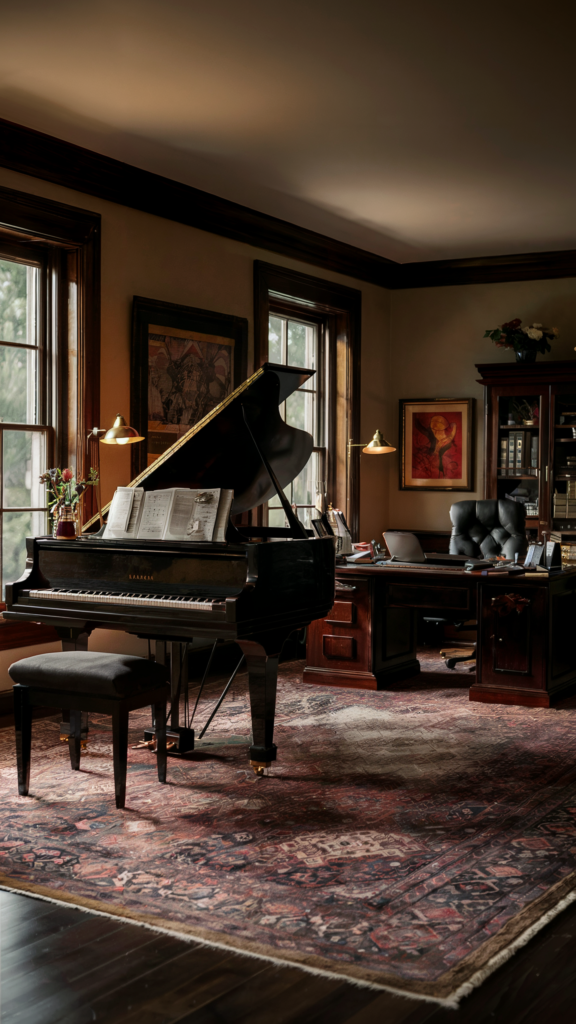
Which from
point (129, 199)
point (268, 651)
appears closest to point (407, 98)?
point (129, 199)

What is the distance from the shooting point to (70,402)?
5492 millimetres

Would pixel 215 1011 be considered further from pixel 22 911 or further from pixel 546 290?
pixel 546 290

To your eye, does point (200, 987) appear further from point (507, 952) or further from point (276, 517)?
point (276, 517)

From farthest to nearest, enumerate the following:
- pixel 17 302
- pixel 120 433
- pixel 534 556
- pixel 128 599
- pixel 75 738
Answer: pixel 534 556 < pixel 17 302 < pixel 120 433 < pixel 75 738 < pixel 128 599

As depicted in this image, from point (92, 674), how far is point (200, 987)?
148cm

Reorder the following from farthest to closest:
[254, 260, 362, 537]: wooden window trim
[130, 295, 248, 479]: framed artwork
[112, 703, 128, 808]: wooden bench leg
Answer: [254, 260, 362, 537]: wooden window trim → [130, 295, 248, 479]: framed artwork → [112, 703, 128, 808]: wooden bench leg

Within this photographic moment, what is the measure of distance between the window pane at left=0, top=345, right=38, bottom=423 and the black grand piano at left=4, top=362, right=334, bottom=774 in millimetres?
1036

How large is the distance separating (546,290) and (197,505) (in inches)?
193

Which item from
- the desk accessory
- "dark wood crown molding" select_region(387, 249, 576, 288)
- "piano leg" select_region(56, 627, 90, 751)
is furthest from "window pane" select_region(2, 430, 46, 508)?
"dark wood crown molding" select_region(387, 249, 576, 288)

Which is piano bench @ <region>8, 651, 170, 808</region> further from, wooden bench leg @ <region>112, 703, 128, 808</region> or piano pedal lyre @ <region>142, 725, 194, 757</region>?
piano pedal lyre @ <region>142, 725, 194, 757</region>

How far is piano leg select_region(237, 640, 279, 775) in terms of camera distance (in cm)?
400

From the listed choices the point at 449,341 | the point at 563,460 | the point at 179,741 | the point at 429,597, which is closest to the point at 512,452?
the point at 563,460

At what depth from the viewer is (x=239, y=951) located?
2.52 meters

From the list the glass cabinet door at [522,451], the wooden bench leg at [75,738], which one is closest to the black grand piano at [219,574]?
the wooden bench leg at [75,738]
